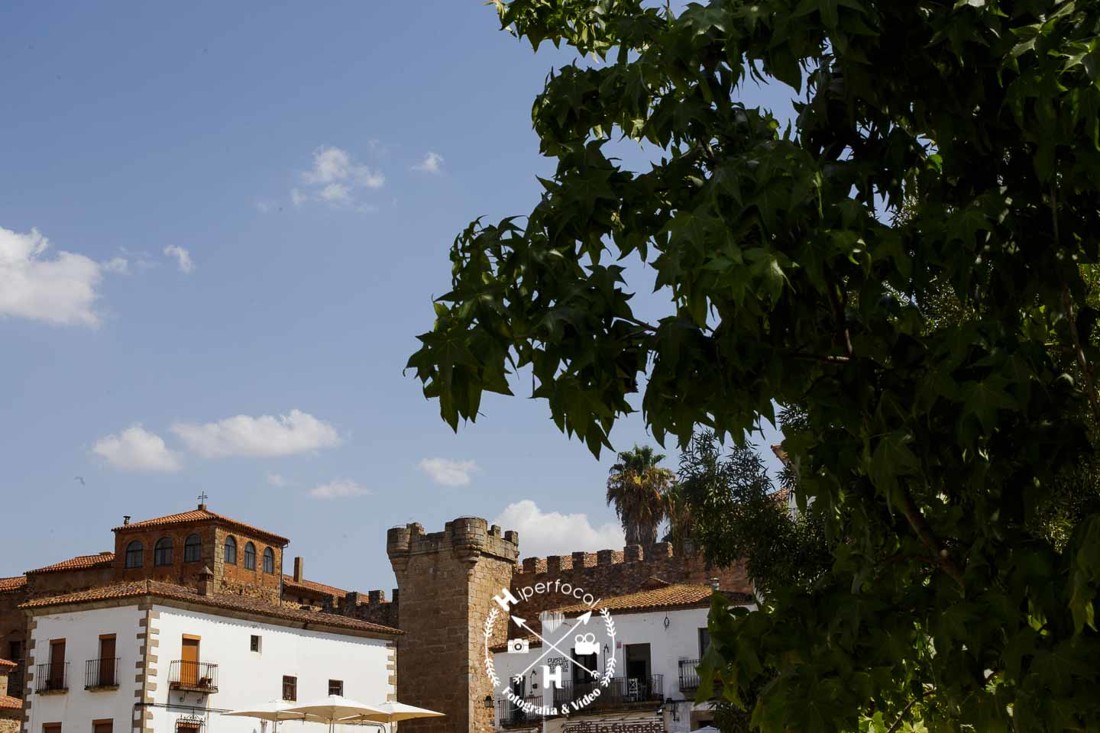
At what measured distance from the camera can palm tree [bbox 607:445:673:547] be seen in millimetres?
52688


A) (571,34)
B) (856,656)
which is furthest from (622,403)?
(571,34)

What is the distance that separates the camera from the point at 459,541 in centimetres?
4559

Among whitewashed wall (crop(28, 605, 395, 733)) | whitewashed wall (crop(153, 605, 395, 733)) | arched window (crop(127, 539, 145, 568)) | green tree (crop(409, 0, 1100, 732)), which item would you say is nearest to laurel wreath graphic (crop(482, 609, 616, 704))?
whitewashed wall (crop(153, 605, 395, 733))

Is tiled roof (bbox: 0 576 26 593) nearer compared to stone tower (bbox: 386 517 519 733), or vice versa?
stone tower (bbox: 386 517 519 733)

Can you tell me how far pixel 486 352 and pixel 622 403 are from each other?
18.8 inches

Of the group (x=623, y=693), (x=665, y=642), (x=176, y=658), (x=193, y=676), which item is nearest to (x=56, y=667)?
(x=176, y=658)

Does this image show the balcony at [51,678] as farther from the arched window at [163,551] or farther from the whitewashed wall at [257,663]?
the arched window at [163,551]

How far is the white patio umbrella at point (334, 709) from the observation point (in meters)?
28.1

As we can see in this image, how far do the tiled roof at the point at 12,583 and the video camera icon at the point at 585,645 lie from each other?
28547mm

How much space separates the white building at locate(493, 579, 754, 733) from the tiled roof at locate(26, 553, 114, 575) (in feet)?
69.1

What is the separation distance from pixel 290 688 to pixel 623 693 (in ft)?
34.0

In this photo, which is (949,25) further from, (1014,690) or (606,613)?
(606,613)

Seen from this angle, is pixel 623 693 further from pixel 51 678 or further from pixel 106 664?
pixel 51 678

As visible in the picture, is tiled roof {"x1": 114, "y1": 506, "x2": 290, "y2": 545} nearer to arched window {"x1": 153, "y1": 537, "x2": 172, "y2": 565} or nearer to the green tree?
arched window {"x1": 153, "y1": 537, "x2": 172, "y2": 565}
